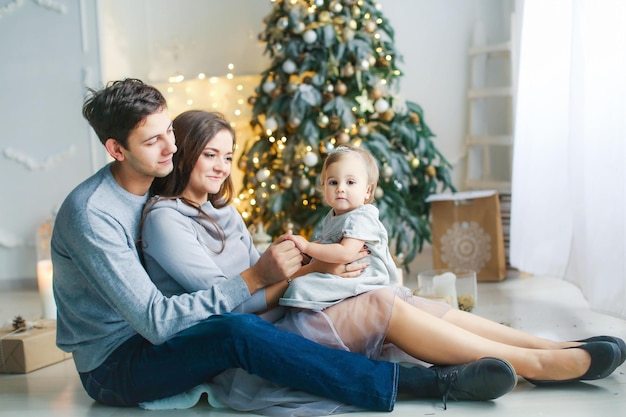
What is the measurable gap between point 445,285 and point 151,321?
1.24m

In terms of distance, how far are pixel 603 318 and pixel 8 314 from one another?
2.80 meters

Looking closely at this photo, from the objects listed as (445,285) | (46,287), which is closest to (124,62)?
(46,287)

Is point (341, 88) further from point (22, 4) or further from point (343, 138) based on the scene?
point (22, 4)

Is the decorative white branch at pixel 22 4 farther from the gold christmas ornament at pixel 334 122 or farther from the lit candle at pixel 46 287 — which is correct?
the lit candle at pixel 46 287

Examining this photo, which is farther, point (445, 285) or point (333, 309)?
point (445, 285)

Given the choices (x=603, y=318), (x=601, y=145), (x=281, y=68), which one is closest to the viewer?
(x=601, y=145)

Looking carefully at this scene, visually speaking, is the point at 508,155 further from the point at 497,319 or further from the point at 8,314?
the point at 8,314

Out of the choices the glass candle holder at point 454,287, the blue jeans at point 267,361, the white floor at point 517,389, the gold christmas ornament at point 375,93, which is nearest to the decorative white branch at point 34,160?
the white floor at point 517,389

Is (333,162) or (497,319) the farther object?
(497,319)

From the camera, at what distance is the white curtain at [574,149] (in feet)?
8.33

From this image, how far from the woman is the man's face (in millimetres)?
100

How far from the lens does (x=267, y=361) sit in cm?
189

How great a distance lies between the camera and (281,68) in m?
3.96

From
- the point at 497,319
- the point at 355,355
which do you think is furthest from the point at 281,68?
the point at 355,355
